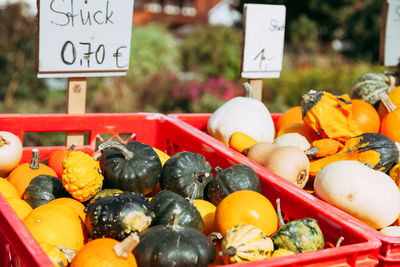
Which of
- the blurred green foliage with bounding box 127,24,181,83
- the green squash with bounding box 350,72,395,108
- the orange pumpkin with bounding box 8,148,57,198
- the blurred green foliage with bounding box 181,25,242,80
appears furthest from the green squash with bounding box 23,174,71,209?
the blurred green foliage with bounding box 181,25,242,80

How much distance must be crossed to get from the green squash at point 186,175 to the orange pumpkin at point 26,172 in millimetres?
626

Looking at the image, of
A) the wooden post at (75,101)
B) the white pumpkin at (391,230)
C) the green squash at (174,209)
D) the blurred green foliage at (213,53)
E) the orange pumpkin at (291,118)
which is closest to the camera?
the green squash at (174,209)

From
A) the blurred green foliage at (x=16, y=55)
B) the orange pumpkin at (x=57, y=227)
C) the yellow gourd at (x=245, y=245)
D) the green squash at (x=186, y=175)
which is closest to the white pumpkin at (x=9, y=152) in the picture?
the orange pumpkin at (x=57, y=227)

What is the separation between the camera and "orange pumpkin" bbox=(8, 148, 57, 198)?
2.42m

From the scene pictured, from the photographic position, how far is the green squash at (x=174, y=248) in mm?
1592

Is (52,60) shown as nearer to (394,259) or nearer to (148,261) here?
(148,261)

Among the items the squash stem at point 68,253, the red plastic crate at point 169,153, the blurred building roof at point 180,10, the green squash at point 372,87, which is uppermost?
the blurred building roof at point 180,10

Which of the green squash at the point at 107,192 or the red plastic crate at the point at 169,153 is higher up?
the red plastic crate at the point at 169,153

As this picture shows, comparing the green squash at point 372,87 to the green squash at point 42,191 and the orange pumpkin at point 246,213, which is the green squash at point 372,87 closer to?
the orange pumpkin at point 246,213

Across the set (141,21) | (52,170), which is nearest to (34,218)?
(52,170)

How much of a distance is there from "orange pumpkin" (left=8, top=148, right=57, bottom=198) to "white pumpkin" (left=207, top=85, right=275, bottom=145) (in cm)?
100

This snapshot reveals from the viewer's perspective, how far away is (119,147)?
7.57ft

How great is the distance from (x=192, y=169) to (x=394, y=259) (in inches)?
38.5

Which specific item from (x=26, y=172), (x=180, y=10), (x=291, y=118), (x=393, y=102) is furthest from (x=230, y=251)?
(x=180, y=10)
